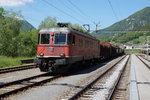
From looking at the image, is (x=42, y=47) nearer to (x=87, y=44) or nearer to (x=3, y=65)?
(x=87, y=44)

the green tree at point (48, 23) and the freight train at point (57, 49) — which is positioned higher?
the green tree at point (48, 23)

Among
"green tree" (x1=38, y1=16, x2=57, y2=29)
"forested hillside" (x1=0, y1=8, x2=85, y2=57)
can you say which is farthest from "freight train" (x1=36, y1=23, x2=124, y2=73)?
"green tree" (x1=38, y1=16, x2=57, y2=29)

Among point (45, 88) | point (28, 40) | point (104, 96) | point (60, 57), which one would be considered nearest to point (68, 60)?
point (60, 57)

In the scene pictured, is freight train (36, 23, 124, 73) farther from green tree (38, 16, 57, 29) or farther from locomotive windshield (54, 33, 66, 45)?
green tree (38, 16, 57, 29)

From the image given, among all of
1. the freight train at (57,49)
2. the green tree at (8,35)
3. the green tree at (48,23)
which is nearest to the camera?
the freight train at (57,49)

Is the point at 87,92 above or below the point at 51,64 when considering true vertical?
below

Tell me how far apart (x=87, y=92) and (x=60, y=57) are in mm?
4982

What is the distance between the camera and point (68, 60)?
1288cm

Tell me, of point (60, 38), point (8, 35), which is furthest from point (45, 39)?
point (8, 35)

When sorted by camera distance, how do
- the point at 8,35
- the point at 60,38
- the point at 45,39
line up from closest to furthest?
the point at 60,38 < the point at 45,39 < the point at 8,35

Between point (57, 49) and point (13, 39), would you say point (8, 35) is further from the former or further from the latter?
point (57, 49)

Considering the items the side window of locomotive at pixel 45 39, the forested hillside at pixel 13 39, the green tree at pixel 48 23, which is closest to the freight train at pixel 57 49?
the side window of locomotive at pixel 45 39

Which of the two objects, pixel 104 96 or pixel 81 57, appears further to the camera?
pixel 81 57

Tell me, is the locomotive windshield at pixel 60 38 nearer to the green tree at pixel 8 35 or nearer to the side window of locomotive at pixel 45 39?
the side window of locomotive at pixel 45 39
